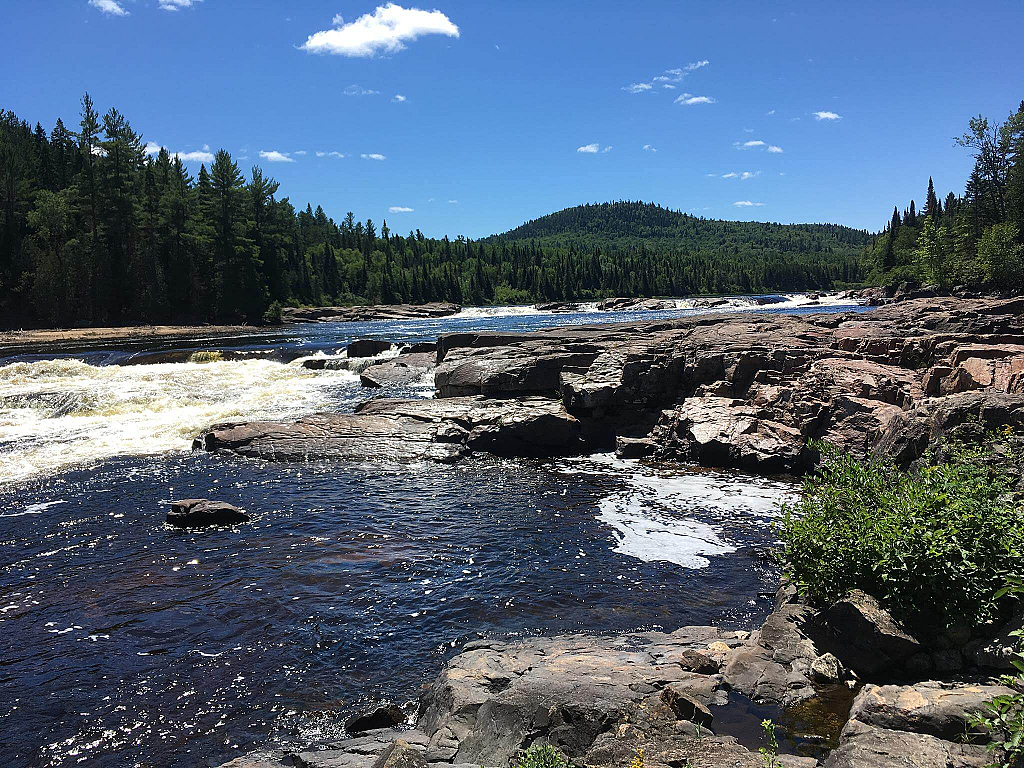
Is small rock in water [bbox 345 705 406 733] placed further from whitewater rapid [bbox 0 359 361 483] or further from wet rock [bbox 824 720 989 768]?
whitewater rapid [bbox 0 359 361 483]

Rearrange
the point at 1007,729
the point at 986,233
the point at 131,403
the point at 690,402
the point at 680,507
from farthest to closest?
the point at 986,233 < the point at 131,403 < the point at 690,402 < the point at 680,507 < the point at 1007,729

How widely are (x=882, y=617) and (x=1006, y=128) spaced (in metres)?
87.3

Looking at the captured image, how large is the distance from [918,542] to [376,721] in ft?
19.7

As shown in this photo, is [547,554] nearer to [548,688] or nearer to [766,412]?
[548,688]

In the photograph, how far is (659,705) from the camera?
5.74m

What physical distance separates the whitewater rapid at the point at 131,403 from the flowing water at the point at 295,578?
0.28m

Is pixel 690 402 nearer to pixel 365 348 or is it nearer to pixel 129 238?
pixel 365 348

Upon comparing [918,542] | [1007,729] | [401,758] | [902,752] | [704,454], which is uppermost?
[918,542]

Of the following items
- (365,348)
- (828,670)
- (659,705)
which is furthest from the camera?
(365,348)

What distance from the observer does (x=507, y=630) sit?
9.30 metres

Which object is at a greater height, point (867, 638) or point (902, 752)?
point (902, 752)

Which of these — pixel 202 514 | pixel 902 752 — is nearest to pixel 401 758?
pixel 902 752

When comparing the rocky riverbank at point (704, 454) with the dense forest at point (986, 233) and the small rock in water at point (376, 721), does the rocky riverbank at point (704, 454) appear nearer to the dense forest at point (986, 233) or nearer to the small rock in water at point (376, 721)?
the small rock in water at point (376, 721)

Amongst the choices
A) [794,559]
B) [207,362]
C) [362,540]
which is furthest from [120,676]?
[207,362]
